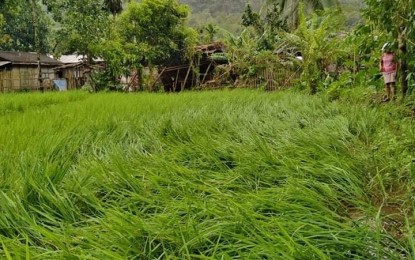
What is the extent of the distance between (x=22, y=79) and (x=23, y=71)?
1.99 meters

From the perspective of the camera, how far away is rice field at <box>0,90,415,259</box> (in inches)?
45.1

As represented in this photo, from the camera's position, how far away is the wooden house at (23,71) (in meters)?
14.9

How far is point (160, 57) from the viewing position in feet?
44.3

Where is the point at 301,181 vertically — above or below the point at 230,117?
below

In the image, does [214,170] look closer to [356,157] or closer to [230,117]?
[356,157]

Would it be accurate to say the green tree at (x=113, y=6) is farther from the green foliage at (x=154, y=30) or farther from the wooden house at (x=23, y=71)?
the green foliage at (x=154, y=30)

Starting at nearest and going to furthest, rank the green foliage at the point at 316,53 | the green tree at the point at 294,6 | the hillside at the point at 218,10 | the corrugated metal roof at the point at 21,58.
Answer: the green foliage at the point at 316,53 < the green tree at the point at 294,6 < the corrugated metal roof at the point at 21,58 < the hillside at the point at 218,10

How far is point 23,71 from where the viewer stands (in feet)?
60.7

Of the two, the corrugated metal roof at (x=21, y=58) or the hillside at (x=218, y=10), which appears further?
the hillside at (x=218, y=10)

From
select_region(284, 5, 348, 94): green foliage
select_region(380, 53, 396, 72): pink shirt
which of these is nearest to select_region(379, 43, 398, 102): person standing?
select_region(380, 53, 396, 72): pink shirt

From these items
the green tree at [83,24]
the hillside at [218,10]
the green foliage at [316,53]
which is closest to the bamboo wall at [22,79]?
the green tree at [83,24]

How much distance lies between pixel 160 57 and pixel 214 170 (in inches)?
469

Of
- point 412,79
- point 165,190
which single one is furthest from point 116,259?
point 412,79

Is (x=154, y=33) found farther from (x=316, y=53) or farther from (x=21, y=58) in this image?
(x=21, y=58)
